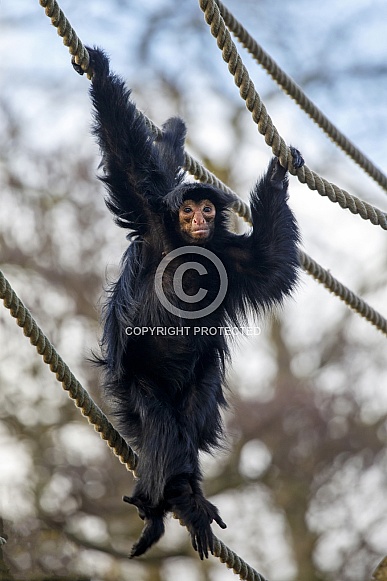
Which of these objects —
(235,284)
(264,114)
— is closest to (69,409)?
(235,284)

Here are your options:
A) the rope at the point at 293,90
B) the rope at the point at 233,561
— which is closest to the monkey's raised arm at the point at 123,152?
the rope at the point at 293,90

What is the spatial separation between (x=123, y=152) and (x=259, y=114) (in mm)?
1282

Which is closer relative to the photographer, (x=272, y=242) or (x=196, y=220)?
(x=196, y=220)

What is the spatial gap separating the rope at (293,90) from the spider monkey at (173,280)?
55.0 inches

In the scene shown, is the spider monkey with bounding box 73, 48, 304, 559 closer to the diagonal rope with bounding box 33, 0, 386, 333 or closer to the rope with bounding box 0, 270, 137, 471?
the rope with bounding box 0, 270, 137, 471

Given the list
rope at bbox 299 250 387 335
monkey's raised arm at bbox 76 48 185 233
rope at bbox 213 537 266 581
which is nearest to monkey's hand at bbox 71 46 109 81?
monkey's raised arm at bbox 76 48 185 233

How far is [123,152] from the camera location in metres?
6.51

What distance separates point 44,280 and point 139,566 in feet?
17.9

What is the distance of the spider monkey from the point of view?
6.36m

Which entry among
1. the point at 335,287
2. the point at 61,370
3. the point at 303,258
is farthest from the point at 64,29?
the point at 335,287

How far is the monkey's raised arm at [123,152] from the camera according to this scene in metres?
6.43

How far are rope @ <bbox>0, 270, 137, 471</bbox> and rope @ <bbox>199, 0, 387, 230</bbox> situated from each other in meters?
1.88

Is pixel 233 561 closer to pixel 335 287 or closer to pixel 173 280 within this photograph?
pixel 173 280

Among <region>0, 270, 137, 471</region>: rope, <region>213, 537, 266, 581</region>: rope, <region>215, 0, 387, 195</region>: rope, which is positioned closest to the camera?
<region>0, 270, 137, 471</region>: rope
